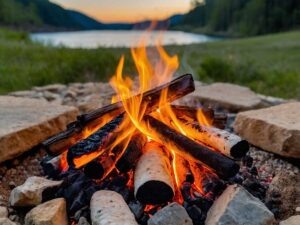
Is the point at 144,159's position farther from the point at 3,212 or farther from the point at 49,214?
the point at 3,212

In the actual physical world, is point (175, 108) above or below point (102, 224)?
above

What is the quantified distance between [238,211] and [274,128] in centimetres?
134

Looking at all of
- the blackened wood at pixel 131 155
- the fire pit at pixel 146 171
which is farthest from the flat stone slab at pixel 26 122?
the blackened wood at pixel 131 155

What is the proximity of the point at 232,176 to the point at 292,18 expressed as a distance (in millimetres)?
54725

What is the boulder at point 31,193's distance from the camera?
310 centimetres

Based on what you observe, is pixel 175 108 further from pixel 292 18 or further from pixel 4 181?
pixel 292 18

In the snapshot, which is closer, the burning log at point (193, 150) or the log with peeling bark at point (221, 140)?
the burning log at point (193, 150)

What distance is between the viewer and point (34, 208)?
3.02 meters

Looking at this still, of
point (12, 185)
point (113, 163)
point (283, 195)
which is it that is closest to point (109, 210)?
point (113, 163)

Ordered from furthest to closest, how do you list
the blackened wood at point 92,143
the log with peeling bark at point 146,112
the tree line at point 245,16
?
the tree line at point 245,16 → the log with peeling bark at point 146,112 → the blackened wood at point 92,143

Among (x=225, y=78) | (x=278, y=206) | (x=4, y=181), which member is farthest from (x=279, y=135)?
(x=225, y=78)

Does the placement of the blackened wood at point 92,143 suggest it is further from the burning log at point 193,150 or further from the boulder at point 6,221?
the boulder at point 6,221

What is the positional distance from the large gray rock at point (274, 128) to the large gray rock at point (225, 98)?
1184 mm

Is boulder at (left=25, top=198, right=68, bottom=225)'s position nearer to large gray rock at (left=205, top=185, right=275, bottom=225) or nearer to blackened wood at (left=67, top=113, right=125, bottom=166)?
blackened wood at (left=67, top=113, right=125, bottom=166)
